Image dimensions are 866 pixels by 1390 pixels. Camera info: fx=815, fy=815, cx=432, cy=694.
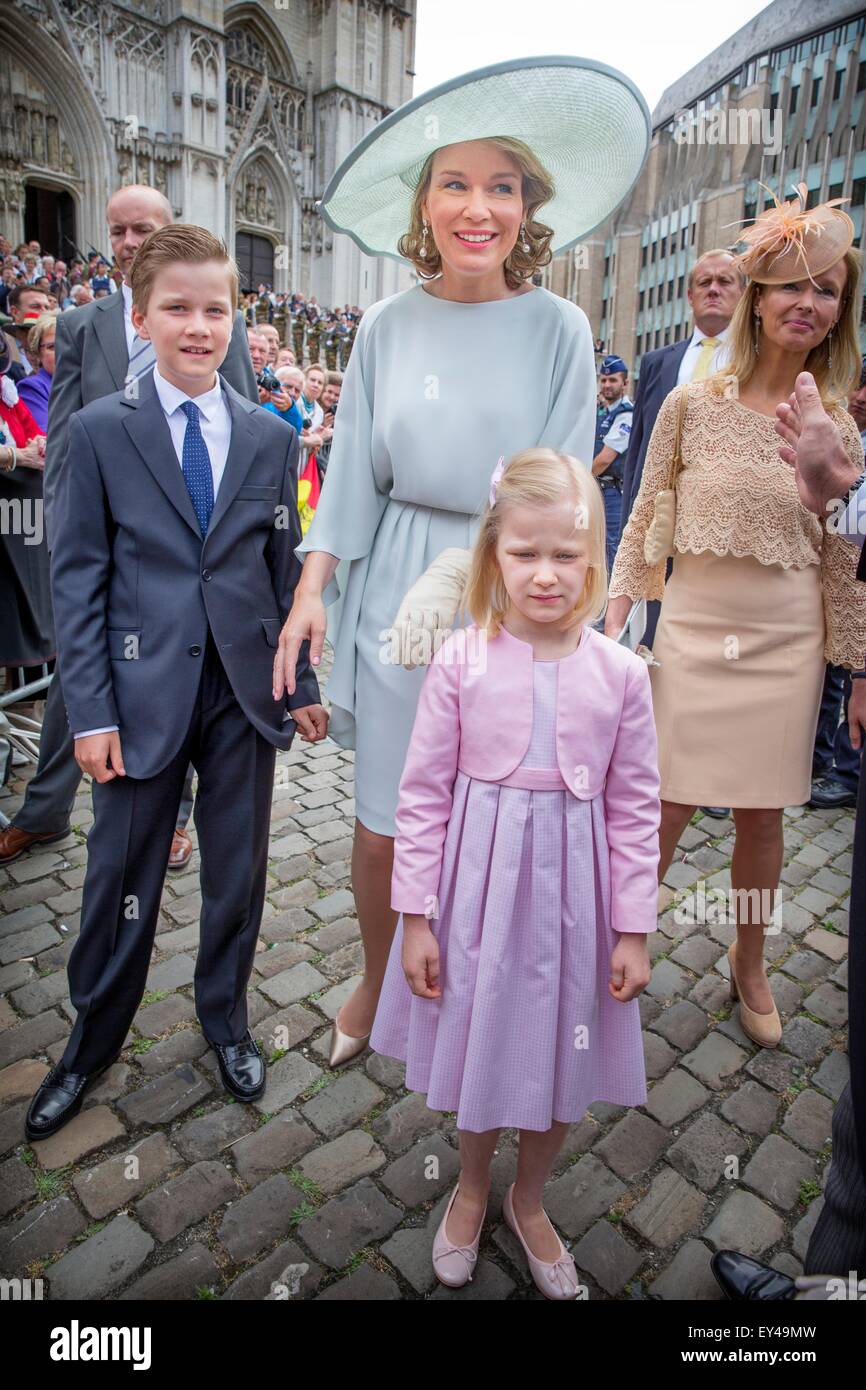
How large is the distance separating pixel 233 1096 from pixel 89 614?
1.47m

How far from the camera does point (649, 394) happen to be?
14.6 feet

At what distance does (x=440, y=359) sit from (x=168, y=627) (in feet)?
3.20

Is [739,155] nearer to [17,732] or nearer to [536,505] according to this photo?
[17,732]

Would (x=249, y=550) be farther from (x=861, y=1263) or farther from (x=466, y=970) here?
(x=861, y=1263)

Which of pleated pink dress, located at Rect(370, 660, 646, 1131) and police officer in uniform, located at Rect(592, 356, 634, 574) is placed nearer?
pleated pink dress, located at Rect(370, 660, 646, 1131)

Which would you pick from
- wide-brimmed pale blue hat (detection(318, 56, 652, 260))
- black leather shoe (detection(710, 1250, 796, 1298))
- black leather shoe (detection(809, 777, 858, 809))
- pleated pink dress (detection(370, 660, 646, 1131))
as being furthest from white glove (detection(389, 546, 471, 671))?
black leather shoe (detection(809, 777, 858, 809))

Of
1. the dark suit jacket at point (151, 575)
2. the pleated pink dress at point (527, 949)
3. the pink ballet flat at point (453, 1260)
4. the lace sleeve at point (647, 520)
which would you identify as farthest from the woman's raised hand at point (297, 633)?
the pink ballet flat at point (453, 1260)

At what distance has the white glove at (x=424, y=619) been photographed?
188 centimetres

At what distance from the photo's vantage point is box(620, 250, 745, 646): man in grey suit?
429cm

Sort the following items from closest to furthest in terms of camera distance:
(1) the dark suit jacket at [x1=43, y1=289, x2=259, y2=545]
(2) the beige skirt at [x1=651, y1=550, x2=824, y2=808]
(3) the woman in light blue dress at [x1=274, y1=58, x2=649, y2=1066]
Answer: (3) the woman in light blue dress at [x1=274, y1=58, x2=649, y2=1066]
(2) the beige skirt at [x1=651, y1=550, x2=824, y2=808]
(1) the dark suit jacket at [x1=43, y1=289, x2=259, y2=545]

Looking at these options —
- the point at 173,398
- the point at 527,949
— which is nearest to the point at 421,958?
the point at 527,949

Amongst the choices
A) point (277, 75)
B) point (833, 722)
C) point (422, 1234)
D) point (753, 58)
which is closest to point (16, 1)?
point (277, 75)

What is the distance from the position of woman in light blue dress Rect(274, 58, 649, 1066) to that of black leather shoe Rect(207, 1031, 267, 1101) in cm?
62

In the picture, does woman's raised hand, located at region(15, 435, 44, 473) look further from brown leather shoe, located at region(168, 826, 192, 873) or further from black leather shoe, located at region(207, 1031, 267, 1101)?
black leather shoe, located at region(207, 1031, 267, 1101)
